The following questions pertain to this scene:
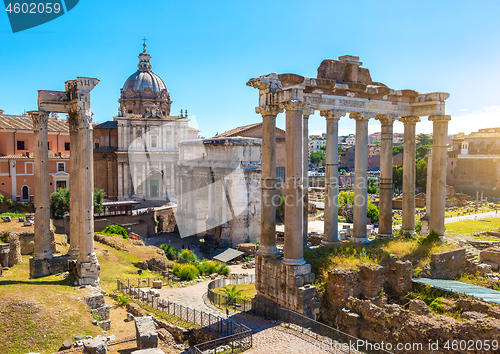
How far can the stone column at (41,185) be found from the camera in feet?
51.5

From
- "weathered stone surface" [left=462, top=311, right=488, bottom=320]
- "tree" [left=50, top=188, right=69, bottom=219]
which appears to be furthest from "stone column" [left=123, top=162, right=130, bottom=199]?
"weathered stone surface" [left=462, top=311, right=488, bottom=320]

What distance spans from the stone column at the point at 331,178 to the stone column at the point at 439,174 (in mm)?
4485

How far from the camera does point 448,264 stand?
14.8 meters

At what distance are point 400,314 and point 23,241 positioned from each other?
19.9 metres

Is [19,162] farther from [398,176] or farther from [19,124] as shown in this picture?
[398,176]

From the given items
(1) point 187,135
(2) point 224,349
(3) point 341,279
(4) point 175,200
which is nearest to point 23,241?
(2) point 224,349

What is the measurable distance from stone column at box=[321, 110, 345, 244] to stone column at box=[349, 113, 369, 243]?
0.96 metres

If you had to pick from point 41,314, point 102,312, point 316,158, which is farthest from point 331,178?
point 316,158

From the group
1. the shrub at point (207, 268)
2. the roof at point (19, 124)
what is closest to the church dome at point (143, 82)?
the roof at point (19, 124)

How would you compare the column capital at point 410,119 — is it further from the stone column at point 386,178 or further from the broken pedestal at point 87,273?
the broken pedestal at point 87,273

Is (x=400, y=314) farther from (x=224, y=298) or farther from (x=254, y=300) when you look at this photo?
(x=224, y=298)

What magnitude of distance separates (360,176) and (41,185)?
1268cm

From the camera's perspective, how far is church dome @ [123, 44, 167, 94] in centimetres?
5241

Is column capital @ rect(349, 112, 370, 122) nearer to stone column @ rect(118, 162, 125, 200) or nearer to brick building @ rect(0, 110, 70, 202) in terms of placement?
brick building @ rect(0, 110, 70, 202)
